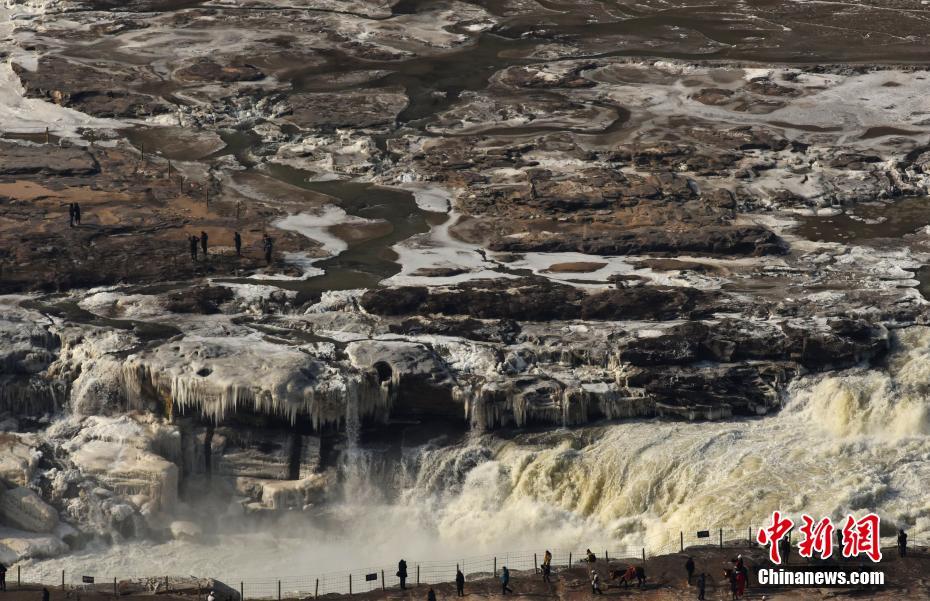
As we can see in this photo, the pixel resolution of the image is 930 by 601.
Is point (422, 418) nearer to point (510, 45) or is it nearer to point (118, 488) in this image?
point (118, 488)

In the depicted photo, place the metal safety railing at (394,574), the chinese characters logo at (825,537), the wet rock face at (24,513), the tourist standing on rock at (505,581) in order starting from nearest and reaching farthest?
the tourist standing on rock at (505,581) < the chinese characters logo at (825,537) < the metal safety railing at (394,574) < the wet rock face at (24,513)

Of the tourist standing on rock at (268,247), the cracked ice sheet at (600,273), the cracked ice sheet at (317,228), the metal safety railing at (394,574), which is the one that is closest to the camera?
the metal safety railing at (394,574)

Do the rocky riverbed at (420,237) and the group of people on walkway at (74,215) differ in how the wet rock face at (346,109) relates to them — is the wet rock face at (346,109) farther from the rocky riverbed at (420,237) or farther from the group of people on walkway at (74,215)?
the group of people on walkway at (74,215)

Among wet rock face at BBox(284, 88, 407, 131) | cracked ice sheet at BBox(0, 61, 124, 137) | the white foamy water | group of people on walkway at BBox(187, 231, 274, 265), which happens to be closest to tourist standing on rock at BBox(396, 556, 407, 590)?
the white foamy water

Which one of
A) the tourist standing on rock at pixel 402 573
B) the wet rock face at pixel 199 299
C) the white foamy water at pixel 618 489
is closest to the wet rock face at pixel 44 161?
the wet rock face at pixel 199 299

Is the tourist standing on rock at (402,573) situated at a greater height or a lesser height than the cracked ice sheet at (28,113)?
lesser

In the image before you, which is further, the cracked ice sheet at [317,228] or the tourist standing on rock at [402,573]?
the cracked ice sheet at [317,228]

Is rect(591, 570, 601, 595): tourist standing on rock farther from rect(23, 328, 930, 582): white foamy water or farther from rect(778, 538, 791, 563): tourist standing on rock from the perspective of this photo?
rect(778, 538, 791, 563): tourist standing on rock
